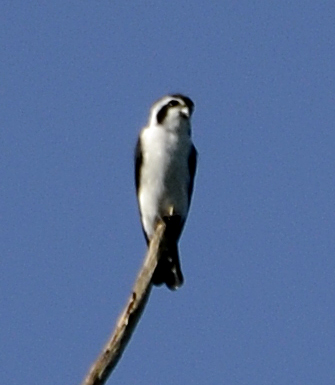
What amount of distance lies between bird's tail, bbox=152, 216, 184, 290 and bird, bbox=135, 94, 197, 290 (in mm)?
616

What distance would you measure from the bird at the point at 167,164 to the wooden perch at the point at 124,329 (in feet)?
12.7

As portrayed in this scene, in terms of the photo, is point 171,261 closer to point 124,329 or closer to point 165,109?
point 165,109

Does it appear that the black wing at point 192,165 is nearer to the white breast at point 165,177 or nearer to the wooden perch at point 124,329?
the white breast at point 165,177

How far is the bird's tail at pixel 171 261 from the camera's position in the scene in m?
10.9

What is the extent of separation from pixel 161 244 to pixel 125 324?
1911 mm

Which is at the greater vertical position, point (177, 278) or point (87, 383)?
point (177, 278)

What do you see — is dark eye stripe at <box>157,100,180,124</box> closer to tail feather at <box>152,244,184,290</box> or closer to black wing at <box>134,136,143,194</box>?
black wing at <box>134,136,143,194</box>

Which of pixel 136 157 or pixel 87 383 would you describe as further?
pixel 136 157

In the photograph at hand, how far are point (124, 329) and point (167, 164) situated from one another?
5.09m

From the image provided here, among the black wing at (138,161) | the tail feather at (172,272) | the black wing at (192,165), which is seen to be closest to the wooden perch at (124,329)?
the tail feather at (172,272)

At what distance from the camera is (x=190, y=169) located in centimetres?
1342

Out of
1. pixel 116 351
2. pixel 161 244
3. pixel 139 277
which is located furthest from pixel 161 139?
pixel 116 351

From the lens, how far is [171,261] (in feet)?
38.5

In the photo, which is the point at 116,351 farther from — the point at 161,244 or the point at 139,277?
the point at 161,244
